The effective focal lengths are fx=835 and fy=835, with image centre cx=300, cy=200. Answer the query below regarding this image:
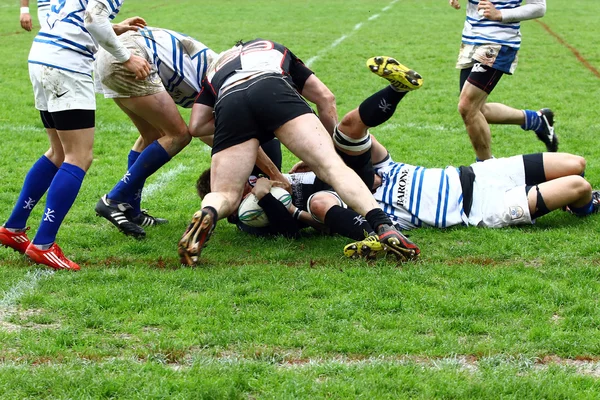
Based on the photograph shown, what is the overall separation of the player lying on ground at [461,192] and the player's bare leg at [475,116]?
140 centimetres

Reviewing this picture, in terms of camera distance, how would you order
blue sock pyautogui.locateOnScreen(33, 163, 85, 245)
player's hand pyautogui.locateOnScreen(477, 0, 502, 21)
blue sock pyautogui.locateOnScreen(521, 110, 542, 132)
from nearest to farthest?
1. blue sock pyautogui.locateOnScreen(33, 163, 85, 245)
2. player's hand pyautogui.locateOnScreen(477, 0, 502, 21)
3. blue sock pyautogui.locateOnScreen(521, 110, 542, 132)

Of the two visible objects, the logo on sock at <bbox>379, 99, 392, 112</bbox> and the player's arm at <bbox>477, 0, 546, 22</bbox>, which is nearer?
the logo on sock at <bbox>379, 99, 392, 112</bbox>

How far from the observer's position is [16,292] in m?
4.46

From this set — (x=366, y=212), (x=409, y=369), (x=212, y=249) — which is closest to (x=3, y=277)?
(x=212, y=249)

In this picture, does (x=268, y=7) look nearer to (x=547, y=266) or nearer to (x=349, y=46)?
(x=349, y=46)

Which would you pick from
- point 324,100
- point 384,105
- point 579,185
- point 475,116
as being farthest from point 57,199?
point 475,116

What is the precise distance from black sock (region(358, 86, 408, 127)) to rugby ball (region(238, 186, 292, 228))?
0.71 meters

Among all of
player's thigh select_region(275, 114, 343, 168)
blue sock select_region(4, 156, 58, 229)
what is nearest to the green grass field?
blue sock select_region(4, 156, 58, 229)

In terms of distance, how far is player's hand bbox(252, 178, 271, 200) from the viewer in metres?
5.27

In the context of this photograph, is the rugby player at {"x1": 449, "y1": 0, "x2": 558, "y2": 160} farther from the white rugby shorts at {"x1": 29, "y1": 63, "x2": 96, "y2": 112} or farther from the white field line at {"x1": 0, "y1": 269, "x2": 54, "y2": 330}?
the white field line at {"x1": 0, "y1": 269, "x2": 54, "y2": 330}

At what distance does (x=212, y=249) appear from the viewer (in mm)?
5387

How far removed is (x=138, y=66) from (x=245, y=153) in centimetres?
85

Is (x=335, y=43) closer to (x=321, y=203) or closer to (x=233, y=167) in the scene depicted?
(x=321, y=203)

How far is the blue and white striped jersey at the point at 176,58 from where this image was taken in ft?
19.0
